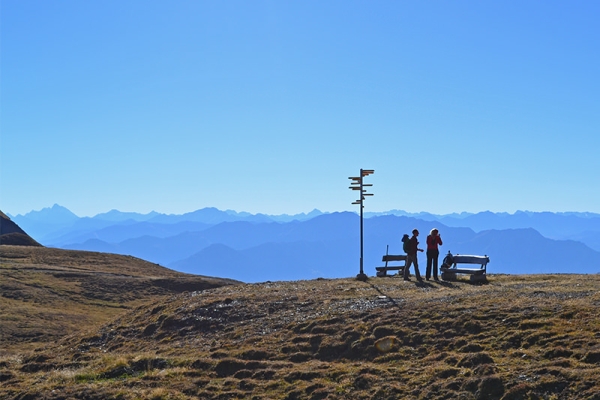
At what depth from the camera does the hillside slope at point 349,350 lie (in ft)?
50.8

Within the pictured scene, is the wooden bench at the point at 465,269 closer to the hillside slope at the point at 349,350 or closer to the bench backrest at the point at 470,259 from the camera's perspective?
the bench backrest at the point at 470,259

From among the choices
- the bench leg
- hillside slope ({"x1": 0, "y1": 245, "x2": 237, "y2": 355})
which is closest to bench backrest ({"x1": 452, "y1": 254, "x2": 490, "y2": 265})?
the bench leg

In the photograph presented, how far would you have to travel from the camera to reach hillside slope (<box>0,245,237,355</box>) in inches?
1606

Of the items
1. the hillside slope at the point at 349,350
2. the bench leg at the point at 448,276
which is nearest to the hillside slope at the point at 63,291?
the hillside slope at the point at 349,350

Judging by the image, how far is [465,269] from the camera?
104 ft

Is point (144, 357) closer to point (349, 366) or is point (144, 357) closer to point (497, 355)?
point (349, 366)

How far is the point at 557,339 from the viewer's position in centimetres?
1702

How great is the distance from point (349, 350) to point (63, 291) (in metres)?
43.5

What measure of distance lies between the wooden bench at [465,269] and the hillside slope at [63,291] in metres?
23.1

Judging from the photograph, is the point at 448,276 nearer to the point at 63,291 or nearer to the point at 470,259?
the point at 470,259

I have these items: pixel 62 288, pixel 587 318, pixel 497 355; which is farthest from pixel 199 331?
pixel 62 288

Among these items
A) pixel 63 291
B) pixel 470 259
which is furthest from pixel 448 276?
pixel 63 291

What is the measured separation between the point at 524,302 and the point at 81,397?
15.4 metres

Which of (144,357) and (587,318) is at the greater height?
(587,318)
